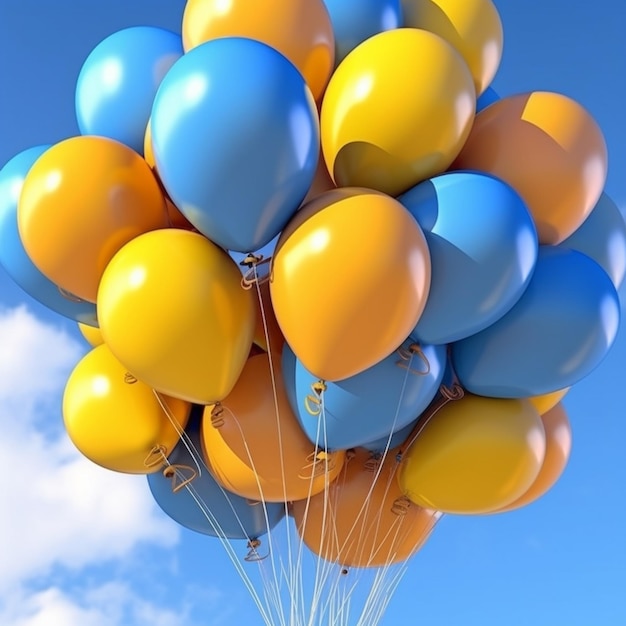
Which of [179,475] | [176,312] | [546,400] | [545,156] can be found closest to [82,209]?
[176,312]

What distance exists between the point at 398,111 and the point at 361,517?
1.83m

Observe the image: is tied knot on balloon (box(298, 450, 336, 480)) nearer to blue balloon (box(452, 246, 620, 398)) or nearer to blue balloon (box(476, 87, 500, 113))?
blue balloon (box(452, 246, 620, 398))

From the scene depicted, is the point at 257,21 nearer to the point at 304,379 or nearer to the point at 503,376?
the point at 304,379

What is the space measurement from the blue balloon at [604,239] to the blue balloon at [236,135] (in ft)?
4.72

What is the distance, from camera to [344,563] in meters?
4.50

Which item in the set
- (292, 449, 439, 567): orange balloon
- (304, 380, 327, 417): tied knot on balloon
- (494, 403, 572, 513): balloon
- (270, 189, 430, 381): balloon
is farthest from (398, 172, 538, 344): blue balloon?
(494, 403, 572, 513): balloon

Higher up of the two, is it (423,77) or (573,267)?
(423,77)

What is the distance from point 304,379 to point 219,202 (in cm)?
79

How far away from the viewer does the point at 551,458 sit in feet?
14.8

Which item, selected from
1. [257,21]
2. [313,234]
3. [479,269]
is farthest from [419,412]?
[257,21]

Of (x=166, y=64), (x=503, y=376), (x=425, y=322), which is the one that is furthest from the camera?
(x=166, y=64)

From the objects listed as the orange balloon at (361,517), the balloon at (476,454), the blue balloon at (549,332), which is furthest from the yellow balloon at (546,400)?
the orange balloon at (361,517)

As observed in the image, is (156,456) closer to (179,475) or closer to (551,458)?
(179,475)

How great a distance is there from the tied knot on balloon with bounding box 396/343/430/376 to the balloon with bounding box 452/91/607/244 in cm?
75
